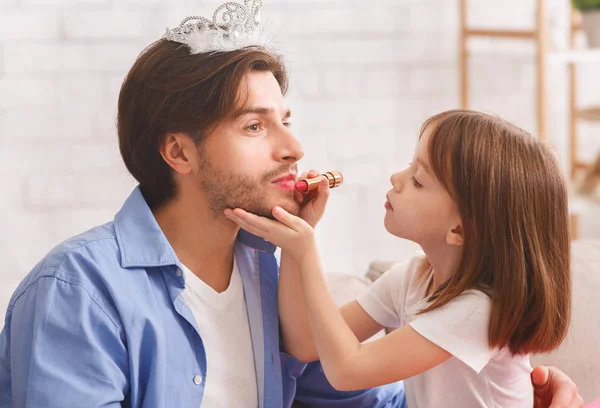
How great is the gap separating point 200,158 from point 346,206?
156cm

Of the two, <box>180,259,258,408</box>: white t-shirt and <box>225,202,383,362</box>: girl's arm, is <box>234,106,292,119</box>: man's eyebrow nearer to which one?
<box>225,202,383,362</box>: girl's arm

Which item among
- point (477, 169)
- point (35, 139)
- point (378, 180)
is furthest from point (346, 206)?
point (477, 169)

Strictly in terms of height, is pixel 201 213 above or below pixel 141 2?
below

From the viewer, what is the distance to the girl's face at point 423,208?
1352 mm

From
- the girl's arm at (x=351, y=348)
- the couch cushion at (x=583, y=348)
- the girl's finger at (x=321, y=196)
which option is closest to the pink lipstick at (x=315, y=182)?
the girl's finger at (x=321, y=196)

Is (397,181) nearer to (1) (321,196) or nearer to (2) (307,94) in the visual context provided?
(1) (321,196)

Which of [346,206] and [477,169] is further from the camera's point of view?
[346,206]

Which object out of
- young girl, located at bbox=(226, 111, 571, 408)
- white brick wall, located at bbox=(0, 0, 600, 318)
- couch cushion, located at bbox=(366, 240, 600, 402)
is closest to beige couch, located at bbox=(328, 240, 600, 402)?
couch cushion, located at bbox=(366, 240, 600, 402)

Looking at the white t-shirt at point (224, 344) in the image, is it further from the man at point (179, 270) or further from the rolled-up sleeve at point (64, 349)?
the rolled-up sleeve at point (64, 349)

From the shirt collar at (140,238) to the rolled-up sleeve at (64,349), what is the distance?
0.36 ft

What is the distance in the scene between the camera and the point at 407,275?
1537mm

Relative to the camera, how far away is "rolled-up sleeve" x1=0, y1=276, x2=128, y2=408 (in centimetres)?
121

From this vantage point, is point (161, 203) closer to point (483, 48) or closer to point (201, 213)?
point (201, 213)

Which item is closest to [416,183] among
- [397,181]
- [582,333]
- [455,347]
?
[397,181]
